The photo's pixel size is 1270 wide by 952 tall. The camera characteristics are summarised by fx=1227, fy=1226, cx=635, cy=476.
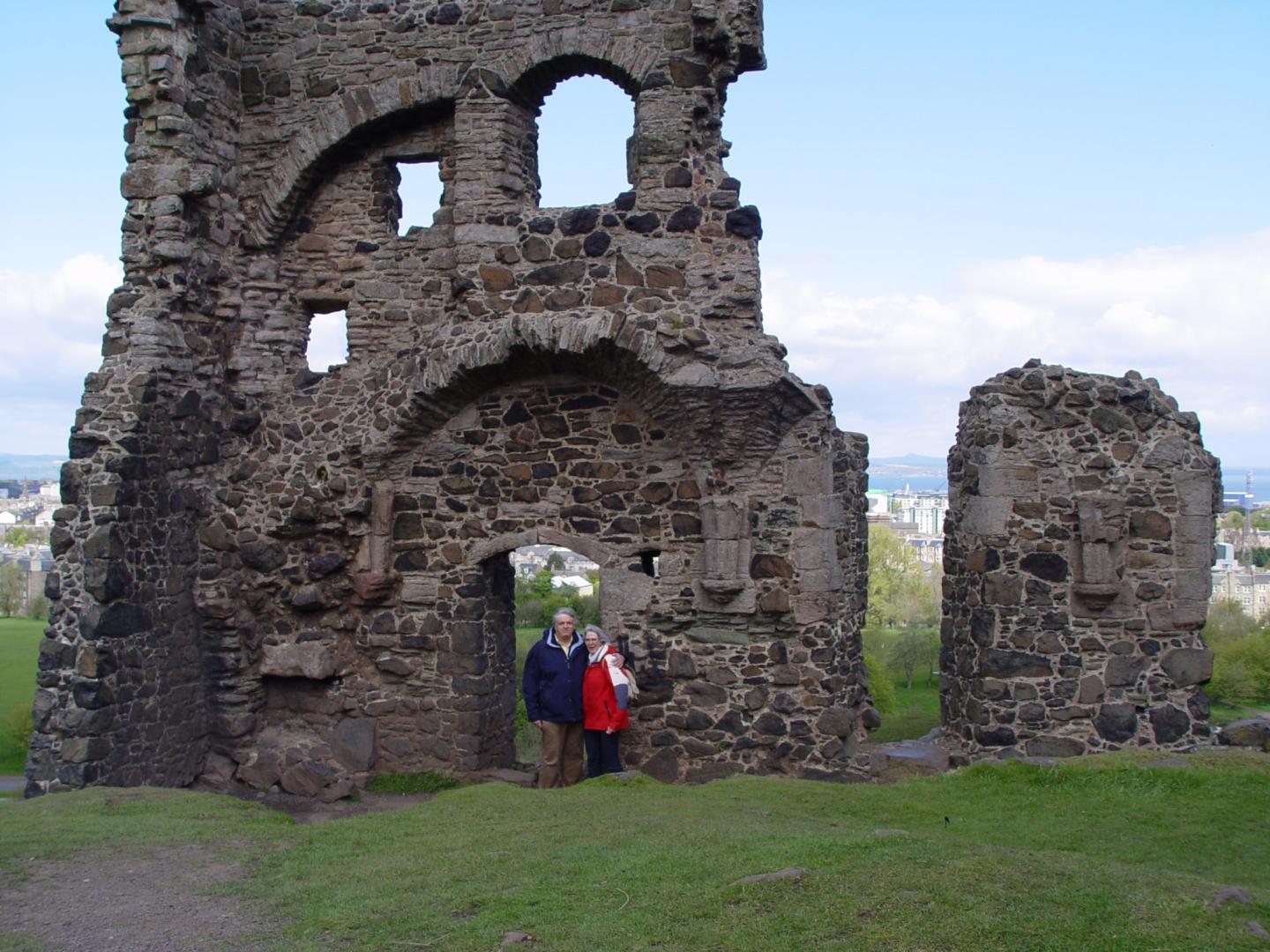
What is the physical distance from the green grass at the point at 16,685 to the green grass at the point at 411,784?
7014mm

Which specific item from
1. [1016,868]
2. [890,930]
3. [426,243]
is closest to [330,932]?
[890,930]

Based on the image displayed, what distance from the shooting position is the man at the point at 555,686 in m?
10.6

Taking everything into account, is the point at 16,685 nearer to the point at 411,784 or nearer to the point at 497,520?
the point at 411,784

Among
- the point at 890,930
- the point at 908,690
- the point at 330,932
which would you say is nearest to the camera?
the point at 890,930

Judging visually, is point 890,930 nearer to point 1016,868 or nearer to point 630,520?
point 1016,868

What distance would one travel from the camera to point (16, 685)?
74.4 ft

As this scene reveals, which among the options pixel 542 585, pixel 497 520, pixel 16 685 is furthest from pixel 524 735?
pixel 542 585

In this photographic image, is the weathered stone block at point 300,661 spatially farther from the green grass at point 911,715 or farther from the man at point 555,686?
the green grass at point 911,715

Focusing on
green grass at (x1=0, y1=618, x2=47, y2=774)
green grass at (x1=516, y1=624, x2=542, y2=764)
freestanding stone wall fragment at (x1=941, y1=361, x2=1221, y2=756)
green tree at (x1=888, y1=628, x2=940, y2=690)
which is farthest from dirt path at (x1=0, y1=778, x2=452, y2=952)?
green tree at (x1=888, y1=628, x2=940, y2=690)

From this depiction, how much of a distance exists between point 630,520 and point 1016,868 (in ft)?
20.0

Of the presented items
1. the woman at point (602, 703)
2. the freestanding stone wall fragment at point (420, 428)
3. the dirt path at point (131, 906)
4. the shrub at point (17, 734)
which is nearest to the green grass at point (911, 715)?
the freestanding stone wall fragment at point (420, 428)

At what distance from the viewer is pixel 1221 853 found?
7254 millimetres

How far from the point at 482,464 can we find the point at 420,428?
693mm

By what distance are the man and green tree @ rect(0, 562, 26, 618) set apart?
31.8 meters
